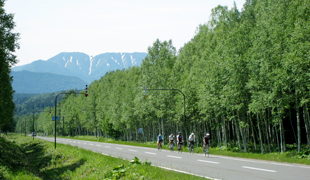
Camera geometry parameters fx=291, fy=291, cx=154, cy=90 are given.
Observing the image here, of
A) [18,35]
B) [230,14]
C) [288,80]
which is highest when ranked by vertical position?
[230,14]

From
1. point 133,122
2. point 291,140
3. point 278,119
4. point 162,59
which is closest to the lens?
point 278,119

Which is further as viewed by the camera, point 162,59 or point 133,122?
point 133,122

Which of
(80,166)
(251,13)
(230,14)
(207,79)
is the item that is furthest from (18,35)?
(251,13)

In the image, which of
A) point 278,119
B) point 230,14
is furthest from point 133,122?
point 278,119

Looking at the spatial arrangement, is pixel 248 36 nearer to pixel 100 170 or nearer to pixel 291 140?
pixel 291 140

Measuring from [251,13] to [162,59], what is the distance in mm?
18706

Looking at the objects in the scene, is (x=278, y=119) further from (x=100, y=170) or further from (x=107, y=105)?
(x=107, y=105)

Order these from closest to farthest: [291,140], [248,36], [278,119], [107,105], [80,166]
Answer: [80,166], [278,119], [248,36], [291,140], [107,105]

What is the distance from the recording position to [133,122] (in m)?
63.1

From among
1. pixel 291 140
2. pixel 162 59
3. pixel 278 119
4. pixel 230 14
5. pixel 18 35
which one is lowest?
pixel 291 140

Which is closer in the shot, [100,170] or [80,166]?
[100,170]

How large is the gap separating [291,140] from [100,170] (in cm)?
3300

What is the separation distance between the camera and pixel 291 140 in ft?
135

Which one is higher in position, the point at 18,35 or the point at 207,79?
the point at 18,35
